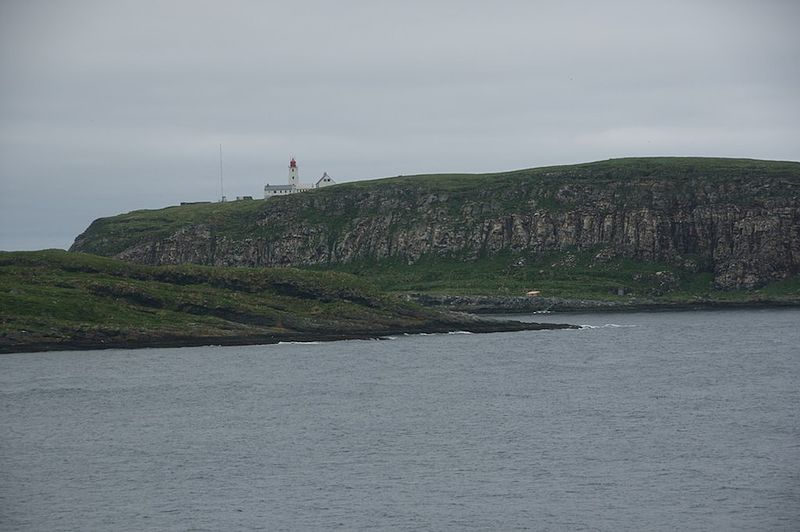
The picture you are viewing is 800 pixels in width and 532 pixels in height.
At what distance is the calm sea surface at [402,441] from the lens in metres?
59.9

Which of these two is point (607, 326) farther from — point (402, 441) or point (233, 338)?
point (402, 441)

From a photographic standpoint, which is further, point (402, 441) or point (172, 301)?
point (172, 301)

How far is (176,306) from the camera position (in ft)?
499

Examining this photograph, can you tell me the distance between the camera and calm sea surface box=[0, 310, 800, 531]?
59.9 metres

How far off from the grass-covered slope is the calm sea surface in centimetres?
712

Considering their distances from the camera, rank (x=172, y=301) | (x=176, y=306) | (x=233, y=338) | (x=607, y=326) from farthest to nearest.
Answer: (x=607, y=326) < (x=172, y=301) < (x=176, y=306) < (x=233, y=338)

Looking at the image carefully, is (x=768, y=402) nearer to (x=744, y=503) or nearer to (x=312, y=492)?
(x=744, y=503)

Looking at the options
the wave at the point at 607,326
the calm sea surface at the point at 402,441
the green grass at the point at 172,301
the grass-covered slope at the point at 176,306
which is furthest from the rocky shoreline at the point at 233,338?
the calm sea surface at the point at 402,441

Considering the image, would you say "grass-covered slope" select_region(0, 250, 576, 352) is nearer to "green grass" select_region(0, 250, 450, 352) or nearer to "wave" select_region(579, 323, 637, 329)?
"green grass" select_region(0, 250, 450, 352)

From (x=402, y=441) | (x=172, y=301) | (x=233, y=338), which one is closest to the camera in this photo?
(x=402, y=441)

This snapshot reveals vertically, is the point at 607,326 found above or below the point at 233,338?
below

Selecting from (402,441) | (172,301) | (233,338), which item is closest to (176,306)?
(172,301)

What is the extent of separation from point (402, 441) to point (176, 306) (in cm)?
7971

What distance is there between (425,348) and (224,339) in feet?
81.6
